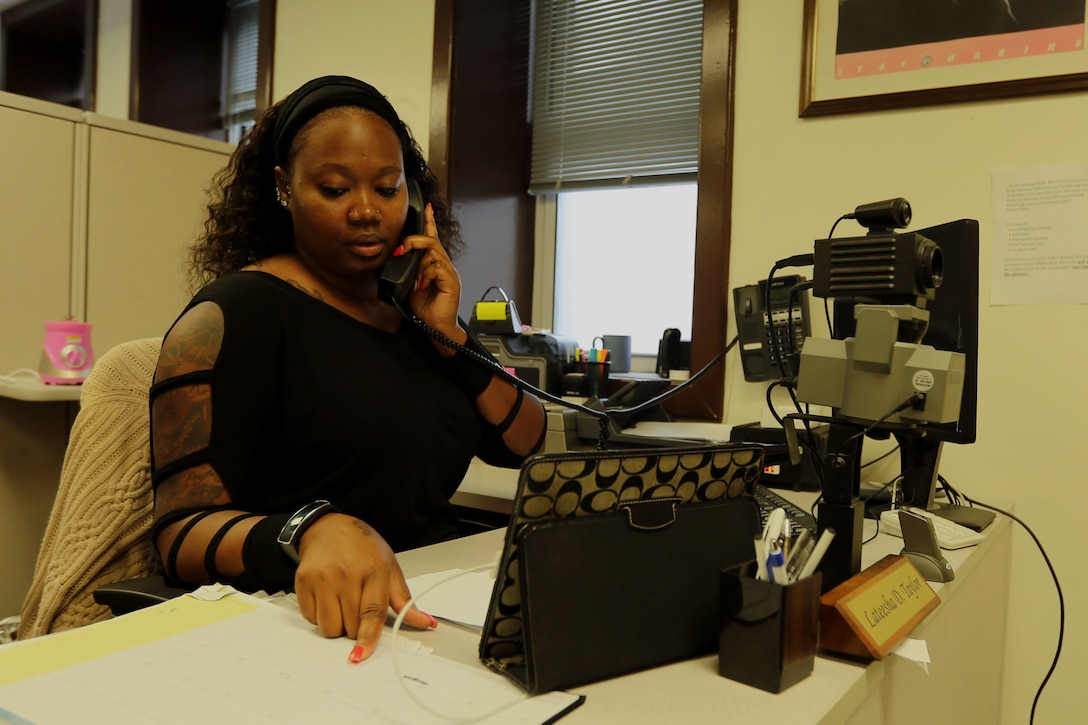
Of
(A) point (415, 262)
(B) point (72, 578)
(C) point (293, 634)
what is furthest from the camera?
(A) point (415, 262)

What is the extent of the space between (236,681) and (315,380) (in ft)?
1.95

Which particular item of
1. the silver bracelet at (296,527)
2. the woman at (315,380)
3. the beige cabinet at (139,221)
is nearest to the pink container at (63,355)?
the beige cabinet at (139,221)

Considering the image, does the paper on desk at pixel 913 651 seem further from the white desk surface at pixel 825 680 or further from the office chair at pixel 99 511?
the office chair at pixel 99 511

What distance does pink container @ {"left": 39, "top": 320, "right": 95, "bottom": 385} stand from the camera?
221 centimetres

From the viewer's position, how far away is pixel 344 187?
123cm

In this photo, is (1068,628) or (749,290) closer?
(1068,628)

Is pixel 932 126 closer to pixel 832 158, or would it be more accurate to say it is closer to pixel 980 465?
pixel 832 158

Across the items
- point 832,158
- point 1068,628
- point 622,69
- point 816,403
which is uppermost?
point 622,69

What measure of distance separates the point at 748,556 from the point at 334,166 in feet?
2.72

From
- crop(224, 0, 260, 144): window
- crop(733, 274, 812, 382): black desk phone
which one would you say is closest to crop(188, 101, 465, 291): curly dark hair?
crop(733, 274, 812, 382): black desk phone

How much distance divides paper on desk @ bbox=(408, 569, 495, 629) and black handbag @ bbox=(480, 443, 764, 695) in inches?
5.1

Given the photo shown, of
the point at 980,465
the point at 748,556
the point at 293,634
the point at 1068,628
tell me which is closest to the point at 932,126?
the point at 980,465

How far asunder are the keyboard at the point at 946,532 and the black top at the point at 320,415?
659 millimetres

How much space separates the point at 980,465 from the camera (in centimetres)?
167
